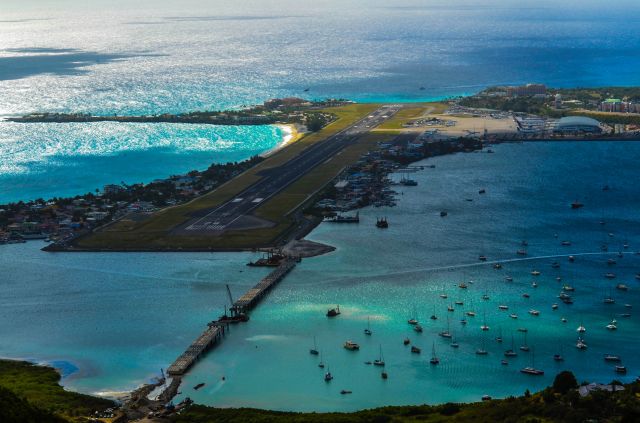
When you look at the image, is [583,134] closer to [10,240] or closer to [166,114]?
[166,114]

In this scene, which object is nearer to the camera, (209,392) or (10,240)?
(209,392)

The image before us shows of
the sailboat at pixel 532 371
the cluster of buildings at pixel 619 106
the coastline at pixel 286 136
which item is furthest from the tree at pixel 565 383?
the cluster of buildings at pixel 619 106

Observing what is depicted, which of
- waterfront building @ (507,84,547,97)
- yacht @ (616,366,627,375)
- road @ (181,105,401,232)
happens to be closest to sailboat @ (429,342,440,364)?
yacht @ (616,366,627,375)

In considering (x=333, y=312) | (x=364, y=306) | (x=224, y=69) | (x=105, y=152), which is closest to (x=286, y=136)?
(x=105, y=152)

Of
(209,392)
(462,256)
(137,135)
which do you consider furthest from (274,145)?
(209,392)

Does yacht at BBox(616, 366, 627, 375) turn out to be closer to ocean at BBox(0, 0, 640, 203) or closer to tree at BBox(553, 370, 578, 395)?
tree at BBox(553, 370, 578, 395)

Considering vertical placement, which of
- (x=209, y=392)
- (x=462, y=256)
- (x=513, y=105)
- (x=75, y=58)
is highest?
(x=75, y=58)

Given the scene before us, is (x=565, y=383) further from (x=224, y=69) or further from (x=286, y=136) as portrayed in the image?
(x=224, y=69)
